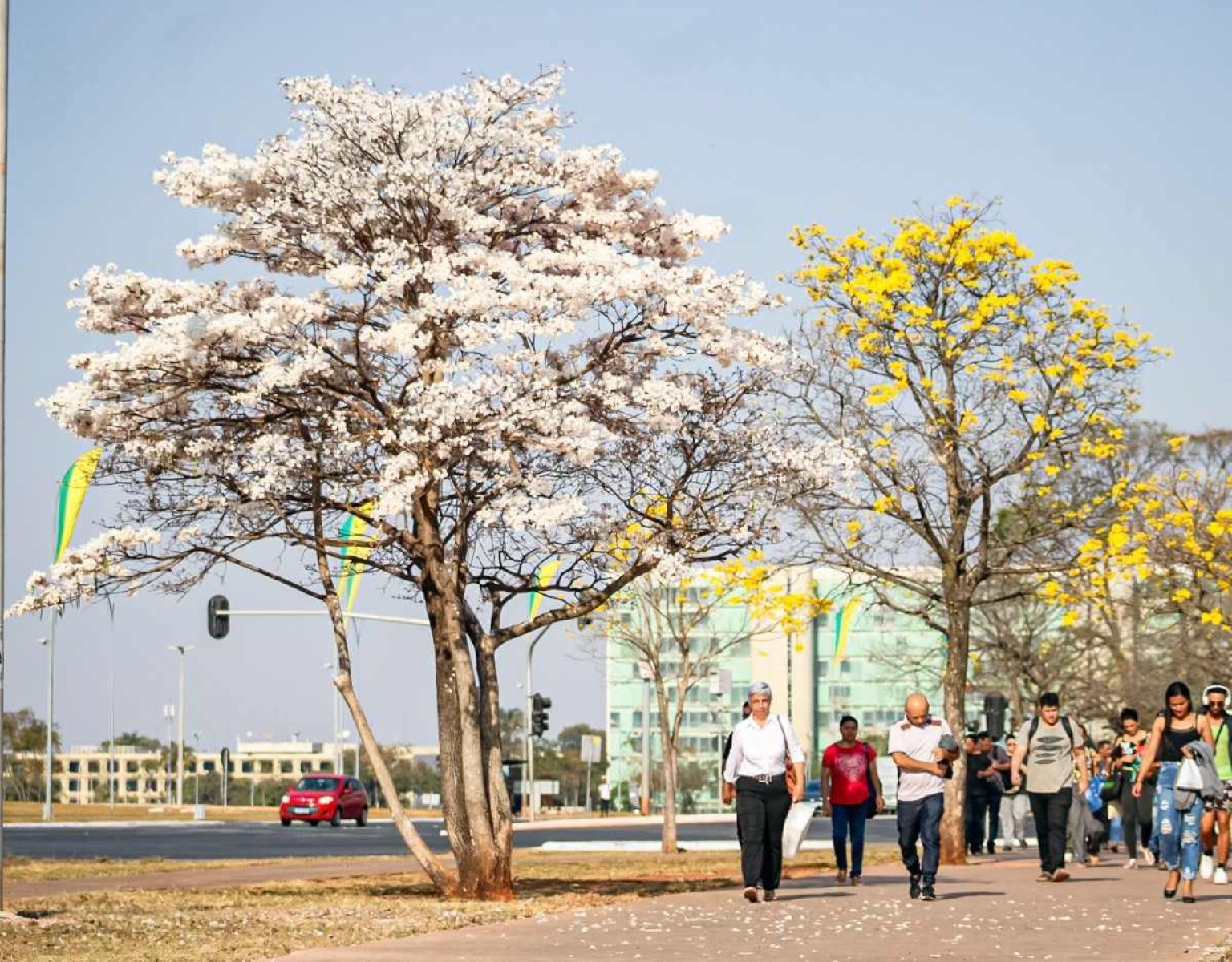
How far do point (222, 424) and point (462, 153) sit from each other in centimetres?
311

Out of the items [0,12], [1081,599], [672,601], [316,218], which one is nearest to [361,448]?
[316,218]

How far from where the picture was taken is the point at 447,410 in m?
16.8

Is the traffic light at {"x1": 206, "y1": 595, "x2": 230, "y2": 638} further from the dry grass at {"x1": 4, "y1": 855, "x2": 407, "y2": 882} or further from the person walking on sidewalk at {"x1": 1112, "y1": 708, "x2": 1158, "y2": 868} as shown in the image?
the person walking on sidewalk at {"x1": 1112, "y1": 708, "x2": 1158, "y2": 868}

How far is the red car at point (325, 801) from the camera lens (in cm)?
5881

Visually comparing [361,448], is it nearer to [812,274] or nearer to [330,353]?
[330,353]

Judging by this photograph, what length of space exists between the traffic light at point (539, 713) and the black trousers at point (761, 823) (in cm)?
3492

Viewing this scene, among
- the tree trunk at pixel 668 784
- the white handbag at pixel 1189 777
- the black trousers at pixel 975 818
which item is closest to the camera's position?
the white handbag at pixel 1189 777

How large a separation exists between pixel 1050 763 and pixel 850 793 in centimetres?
204

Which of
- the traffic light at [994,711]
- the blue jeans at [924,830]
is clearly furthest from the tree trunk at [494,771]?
the traffic light at [994,711]

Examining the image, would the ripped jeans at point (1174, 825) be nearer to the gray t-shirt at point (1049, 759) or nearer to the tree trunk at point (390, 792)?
the gray t-shirt at point (1049, 759)

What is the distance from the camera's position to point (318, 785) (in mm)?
59750

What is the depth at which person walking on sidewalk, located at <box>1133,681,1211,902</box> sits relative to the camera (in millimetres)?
17125

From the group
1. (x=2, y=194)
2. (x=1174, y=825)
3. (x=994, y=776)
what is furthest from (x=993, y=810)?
(x=2, y=194)

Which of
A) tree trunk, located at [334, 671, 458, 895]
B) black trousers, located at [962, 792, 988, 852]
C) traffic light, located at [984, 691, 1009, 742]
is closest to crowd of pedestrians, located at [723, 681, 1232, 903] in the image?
tree trunk, located at [334, 671, 458, 895]
